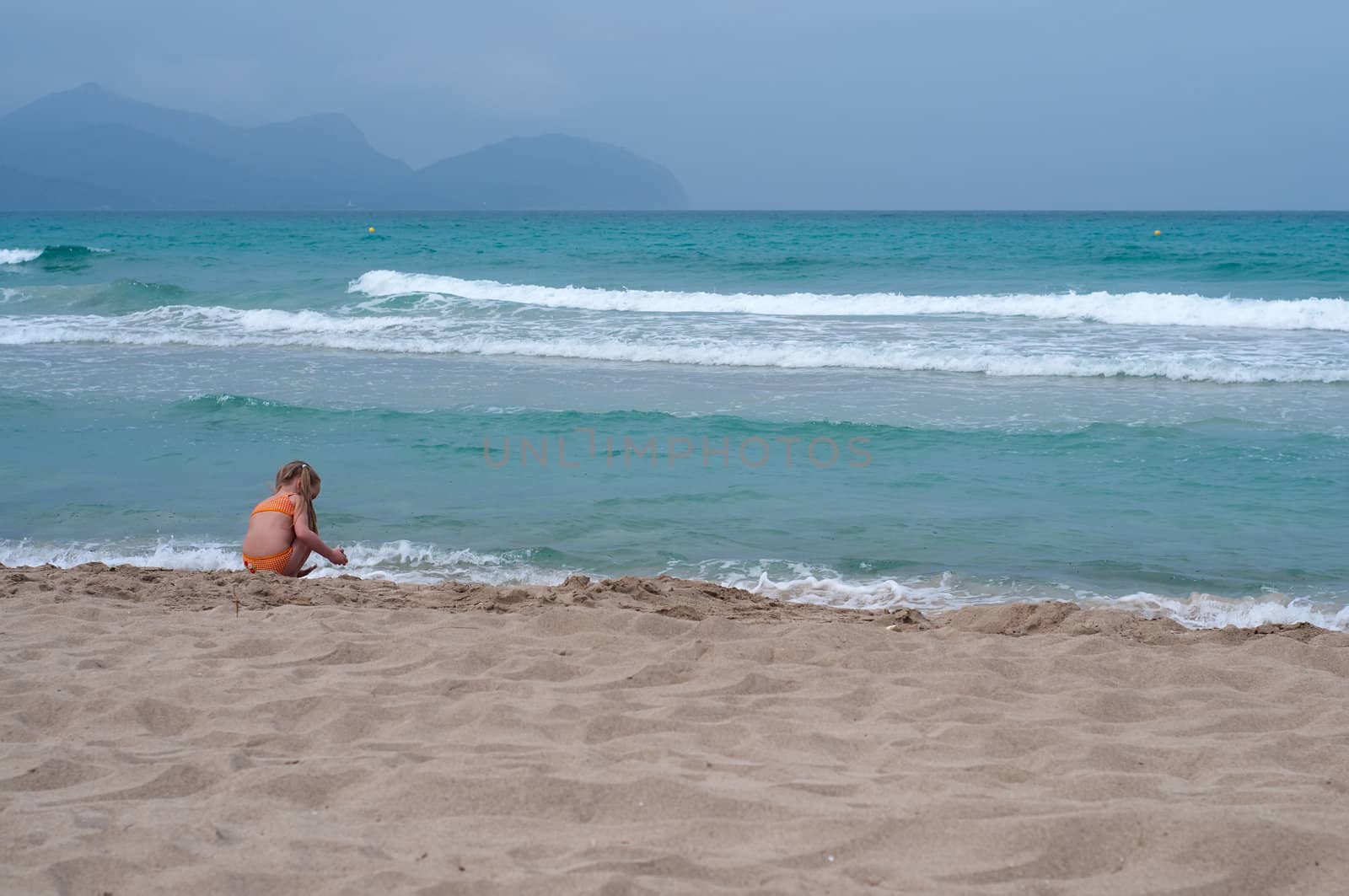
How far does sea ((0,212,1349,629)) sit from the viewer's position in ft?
22.5

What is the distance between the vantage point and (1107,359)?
47.8 ft

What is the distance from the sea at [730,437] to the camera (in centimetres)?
685

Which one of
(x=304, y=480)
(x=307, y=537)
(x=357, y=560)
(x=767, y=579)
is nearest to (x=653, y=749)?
(x=767, y=579)

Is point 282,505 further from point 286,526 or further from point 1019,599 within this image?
point 1019,599

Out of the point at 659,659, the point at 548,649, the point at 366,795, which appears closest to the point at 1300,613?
the point at 659,659

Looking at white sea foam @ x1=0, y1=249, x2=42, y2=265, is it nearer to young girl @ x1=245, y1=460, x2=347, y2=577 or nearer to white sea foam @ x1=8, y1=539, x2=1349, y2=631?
white sea foam @ x1=8, y1=539, x2=1349, y2=631

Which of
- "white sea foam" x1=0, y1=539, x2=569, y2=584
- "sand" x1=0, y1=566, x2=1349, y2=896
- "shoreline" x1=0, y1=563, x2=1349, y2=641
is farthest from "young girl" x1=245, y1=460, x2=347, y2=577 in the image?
"sand" x1=0, y1=566, x2=1349, y2=896

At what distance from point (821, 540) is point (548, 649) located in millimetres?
3038

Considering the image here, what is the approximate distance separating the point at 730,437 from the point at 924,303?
518 inches

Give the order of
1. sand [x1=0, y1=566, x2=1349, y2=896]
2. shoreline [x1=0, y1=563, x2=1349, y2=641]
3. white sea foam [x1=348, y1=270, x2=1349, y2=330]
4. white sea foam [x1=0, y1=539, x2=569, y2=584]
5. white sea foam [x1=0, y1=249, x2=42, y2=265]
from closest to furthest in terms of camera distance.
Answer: sand [x1=0, y1=566, x2=1349, y2=896], shoreline [x1=0, y1=563, x2=1349, y2=641], white sea foam [x1=0, y1=539, x2=569, y2=584], white sea foam [x1=348, y1=270, x2=1349, y2=330], white sea foam [x1=0, y1=249, x2=42, y2=265]

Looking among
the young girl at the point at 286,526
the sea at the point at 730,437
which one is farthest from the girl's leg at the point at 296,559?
the sea at the point at 730,437

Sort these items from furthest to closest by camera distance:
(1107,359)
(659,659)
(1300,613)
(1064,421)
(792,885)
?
1. (1107,359)
2. (1064,421)
3. (1300,613)
4. (659,659)
5. (792,885)

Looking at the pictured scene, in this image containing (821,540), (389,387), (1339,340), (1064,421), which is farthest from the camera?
(1339,340)

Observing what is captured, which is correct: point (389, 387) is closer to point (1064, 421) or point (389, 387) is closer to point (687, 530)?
point (687, 530)
